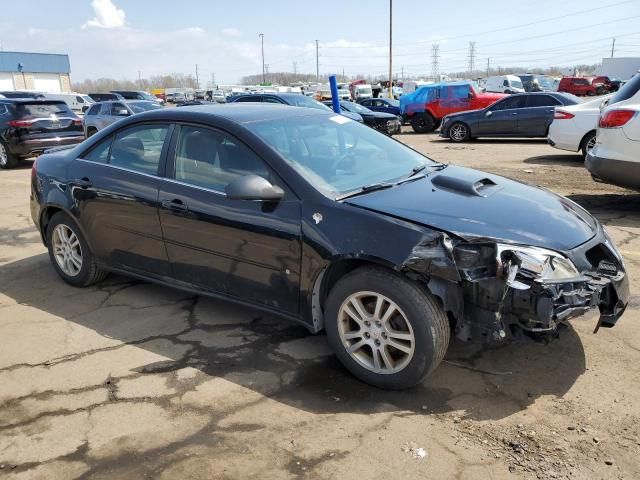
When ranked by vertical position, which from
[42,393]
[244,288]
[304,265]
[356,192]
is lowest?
[42,393]

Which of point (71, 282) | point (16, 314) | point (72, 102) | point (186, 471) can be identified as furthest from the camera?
point (72, 102)

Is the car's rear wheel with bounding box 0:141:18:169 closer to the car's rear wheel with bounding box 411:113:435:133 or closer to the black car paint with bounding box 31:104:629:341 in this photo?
the black car paint with bounding box 31:104:629:341

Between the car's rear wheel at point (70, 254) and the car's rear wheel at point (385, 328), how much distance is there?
8.37 feet

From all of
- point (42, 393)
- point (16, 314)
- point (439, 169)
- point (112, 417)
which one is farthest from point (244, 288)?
point (16, 314)

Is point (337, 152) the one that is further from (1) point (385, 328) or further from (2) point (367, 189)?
(1) point (385, 328)

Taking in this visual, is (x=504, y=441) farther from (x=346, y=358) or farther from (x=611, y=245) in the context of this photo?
(x=611, y=245)

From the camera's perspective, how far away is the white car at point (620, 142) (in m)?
6.08

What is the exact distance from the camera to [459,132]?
653 inches

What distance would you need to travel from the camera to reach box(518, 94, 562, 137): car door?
14823 millimetres

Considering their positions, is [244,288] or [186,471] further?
[244,288]

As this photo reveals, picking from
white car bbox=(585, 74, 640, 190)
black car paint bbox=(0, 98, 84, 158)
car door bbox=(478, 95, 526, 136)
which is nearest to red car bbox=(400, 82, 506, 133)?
car door bbox=(478, 95, 526, 136)

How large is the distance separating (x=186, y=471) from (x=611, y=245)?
2.81 metres

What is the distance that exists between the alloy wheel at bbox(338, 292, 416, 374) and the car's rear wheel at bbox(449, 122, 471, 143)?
A: 1438 cm

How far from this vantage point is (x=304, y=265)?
10.7ft
